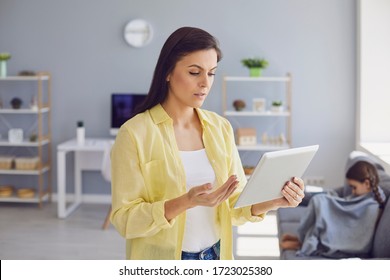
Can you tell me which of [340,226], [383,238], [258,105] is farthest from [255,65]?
[383,238]

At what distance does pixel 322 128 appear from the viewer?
187 inches

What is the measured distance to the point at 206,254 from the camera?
123 centimetres

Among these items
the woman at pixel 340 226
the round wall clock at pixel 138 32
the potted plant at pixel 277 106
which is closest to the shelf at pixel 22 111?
the round wall clock at pixel 138 32

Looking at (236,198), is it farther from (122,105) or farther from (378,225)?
(122,105)

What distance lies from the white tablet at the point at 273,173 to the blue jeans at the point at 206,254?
14 centimetres

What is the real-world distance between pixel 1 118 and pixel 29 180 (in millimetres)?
582

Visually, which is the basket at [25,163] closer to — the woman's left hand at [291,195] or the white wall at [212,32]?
the white wall at [212,32]

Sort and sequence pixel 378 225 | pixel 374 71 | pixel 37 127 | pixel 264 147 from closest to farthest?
pixel 378 225
pixel 374 71
pixel 264 147
pixel 37 127

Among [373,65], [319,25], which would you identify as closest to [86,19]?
[319,25]

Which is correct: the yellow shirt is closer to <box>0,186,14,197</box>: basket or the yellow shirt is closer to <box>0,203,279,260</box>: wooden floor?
<box>0,203,279,260</box>: wooden floor

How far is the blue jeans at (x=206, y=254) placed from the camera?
4.00 feet

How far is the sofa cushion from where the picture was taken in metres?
2.32

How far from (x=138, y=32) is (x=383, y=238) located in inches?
118
